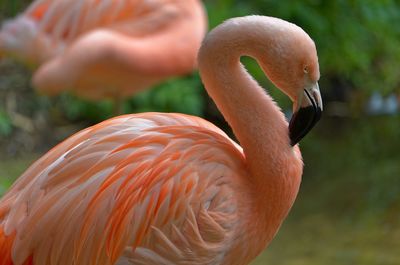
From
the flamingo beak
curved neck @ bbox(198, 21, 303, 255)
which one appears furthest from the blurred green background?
the flamingo beak

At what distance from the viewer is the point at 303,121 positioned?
256 centimetres

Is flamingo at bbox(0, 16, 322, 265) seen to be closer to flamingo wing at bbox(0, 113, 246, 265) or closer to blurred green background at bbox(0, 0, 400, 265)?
flamingo wing at bbox(0, 113, 246, 265)

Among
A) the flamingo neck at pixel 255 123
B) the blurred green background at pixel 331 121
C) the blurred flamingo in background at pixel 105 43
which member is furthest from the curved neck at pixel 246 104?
the blurred flamingo in background at pixel 105 43

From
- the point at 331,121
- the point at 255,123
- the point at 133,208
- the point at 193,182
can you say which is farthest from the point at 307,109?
the point at 331,121

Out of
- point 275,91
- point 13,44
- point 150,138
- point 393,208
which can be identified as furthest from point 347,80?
point 150,138

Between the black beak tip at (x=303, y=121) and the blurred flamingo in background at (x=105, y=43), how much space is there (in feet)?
8.41

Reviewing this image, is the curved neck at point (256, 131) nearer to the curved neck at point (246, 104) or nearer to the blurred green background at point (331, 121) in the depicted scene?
the curved neck at point (246, 104)

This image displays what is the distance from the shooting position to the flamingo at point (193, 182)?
99.4 inches

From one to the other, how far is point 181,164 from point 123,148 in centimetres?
21

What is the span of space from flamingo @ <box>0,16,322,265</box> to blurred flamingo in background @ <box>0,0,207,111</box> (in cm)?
242

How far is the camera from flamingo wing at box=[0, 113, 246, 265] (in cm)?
253

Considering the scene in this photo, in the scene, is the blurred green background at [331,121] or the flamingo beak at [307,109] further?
the blurred green background at [331,121]

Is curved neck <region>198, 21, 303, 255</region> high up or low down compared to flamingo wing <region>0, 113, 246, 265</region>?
up

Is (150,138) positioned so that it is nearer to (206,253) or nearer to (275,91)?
(206,253)
